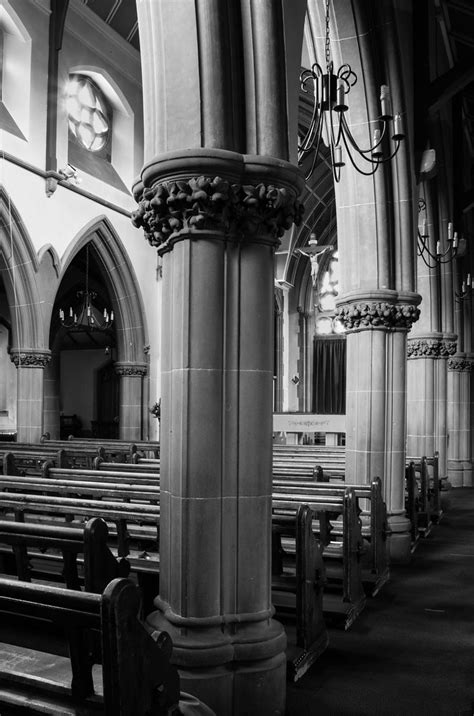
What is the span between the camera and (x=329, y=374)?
1045 inches

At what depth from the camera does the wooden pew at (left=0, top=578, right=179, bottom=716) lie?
7.06 ft

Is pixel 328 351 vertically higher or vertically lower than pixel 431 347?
higher

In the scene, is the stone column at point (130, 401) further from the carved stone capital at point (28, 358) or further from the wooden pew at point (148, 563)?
the wooden pew at point (148, 563)

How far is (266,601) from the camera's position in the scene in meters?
3.81

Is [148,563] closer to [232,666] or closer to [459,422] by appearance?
[232,666]

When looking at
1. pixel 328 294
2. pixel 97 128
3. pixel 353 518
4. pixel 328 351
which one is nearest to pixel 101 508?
pixel 353 518

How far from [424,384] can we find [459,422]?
4623mm

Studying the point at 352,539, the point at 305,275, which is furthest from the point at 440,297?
the point at 305,275

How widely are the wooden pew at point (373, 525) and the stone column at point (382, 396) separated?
1.07 m

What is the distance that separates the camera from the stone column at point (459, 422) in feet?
51.9

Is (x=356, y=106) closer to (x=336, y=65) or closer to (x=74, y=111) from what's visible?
(x=336, y=65)

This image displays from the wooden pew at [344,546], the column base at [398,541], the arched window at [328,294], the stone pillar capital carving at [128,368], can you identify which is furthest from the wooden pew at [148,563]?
the arched window at [328,294]

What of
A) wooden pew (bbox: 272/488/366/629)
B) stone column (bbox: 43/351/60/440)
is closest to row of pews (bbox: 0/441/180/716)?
wooden pew (bbox: 272/488/366/629)

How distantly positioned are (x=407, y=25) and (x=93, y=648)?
27.1 feet
